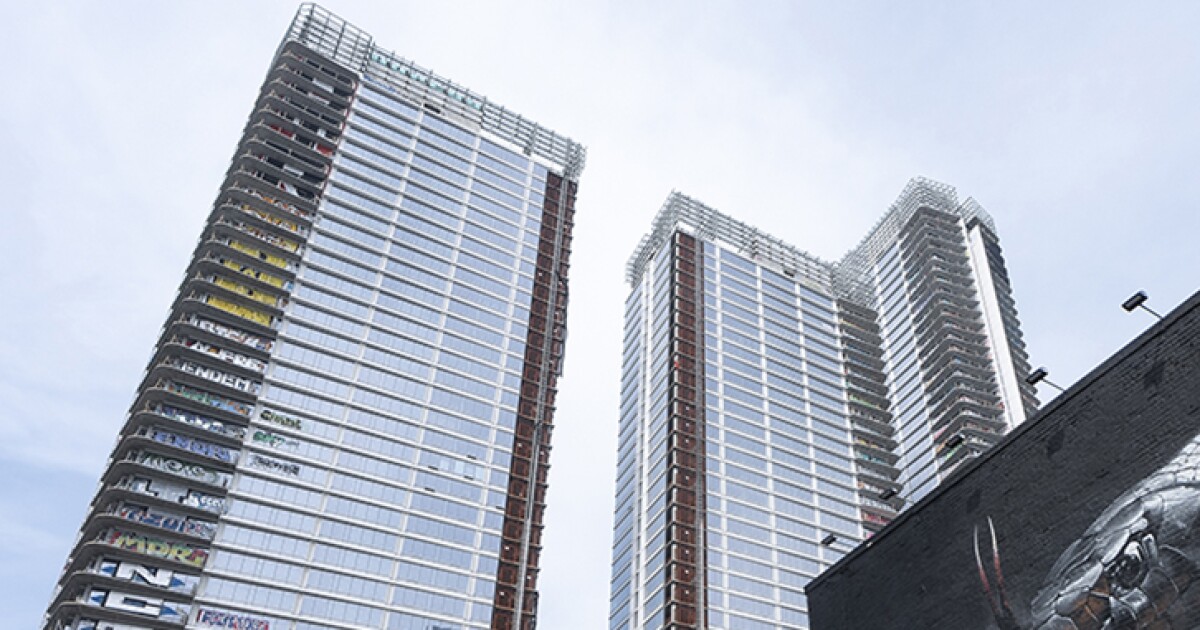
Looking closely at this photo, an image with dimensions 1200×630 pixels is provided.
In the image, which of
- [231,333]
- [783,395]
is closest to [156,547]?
[231,333]

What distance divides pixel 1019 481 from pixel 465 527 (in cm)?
7064

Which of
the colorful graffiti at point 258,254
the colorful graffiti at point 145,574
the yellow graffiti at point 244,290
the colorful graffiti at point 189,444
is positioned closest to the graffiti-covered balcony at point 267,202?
the colorful graffiti at point 258,254

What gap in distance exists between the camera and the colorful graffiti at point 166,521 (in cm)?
7588

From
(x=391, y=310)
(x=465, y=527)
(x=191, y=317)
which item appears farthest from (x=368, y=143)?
(x=465, y=527)

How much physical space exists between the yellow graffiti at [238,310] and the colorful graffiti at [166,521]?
21897mm

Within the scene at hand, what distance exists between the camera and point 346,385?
92.2m

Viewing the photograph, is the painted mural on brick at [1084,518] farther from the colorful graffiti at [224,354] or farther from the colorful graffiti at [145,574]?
the colorful graffiti at [224,354]

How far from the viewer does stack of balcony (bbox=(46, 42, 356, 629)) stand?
7319cm

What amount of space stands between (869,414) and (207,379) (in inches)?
3741

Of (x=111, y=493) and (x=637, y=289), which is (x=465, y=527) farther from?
(x=637, y=289)

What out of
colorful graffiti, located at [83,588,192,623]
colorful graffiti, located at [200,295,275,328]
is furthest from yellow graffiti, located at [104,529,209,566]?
colorful graffiti, located at [200,295,275,328]

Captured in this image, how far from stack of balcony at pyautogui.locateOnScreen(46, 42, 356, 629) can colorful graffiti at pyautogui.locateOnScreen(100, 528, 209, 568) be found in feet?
0.28

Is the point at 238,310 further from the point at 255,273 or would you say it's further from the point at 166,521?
the point at 166,521

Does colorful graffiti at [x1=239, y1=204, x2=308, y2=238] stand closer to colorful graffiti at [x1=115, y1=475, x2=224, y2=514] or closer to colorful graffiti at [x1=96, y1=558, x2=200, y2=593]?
colorful graffiti at [x1=115, y1=475, x2=224, y2=514]
